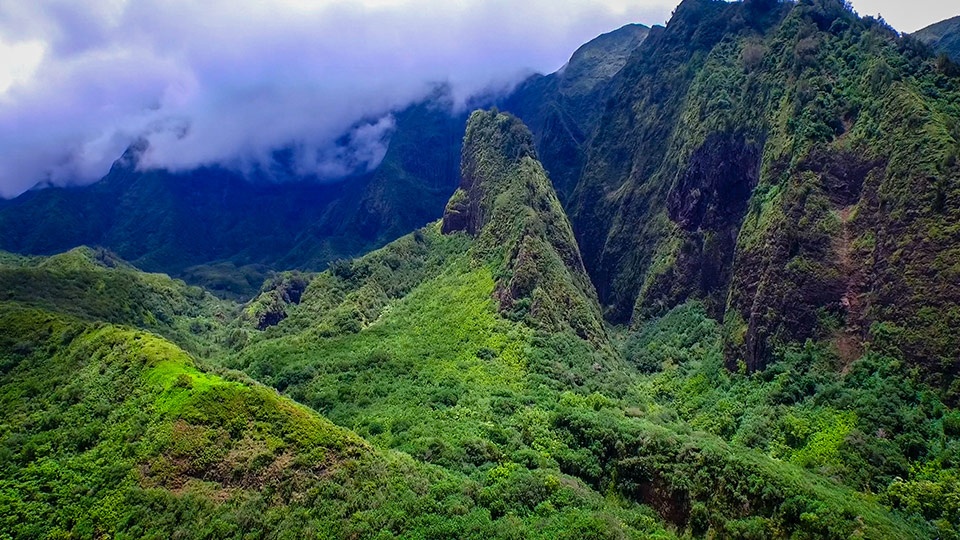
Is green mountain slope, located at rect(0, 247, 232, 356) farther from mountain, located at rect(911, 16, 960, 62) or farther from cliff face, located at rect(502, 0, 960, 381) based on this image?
mountain, located at rect(911, 16, 960, 62)

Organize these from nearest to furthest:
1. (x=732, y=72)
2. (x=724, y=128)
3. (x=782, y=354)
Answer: (x=782, y=354)
(x=724, y=128)
(x=732, y=72)

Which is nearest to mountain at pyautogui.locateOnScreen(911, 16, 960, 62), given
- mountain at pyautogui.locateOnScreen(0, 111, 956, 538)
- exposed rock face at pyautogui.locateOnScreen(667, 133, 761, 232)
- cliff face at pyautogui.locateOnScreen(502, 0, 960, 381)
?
cliff face at pyautogui.locateOnScreen(502, 0, 960, 381)

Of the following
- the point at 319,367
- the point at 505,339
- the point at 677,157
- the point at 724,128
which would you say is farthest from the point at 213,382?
the point at 677,157

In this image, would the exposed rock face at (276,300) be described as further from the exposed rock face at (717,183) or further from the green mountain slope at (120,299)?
the exposed rock face at (717,183)

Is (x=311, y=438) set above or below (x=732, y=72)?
below

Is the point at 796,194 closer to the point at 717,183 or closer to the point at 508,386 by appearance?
the point at 717,183

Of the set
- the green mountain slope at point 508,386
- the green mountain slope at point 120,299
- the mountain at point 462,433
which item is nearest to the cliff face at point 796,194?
the mountain at point 462,433

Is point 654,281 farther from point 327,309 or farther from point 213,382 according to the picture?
point 213,382
